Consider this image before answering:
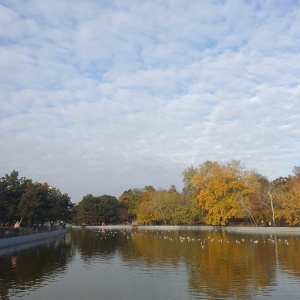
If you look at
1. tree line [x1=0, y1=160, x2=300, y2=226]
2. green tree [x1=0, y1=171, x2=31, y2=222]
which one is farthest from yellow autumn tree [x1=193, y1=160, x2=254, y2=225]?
green tree [x1=0, y1=171, x2=31, y2=222]

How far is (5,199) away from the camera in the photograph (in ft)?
136

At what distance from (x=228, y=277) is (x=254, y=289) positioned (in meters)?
2.47

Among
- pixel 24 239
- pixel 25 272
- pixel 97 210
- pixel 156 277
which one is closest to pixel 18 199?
pixel 24 239

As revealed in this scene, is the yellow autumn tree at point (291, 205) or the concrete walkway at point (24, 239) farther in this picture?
the yellow autumn tree at point (291, 205)

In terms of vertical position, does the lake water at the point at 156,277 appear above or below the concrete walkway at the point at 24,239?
below

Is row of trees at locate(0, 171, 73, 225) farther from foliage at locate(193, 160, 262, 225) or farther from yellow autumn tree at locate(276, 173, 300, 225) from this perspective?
yellow autumn tree at locate(276, 173, 300, 225)

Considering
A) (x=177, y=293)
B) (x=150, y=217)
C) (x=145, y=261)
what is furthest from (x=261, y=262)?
(x=150, y=217)

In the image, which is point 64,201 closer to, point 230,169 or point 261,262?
point 230,169

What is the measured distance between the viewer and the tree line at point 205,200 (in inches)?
1674

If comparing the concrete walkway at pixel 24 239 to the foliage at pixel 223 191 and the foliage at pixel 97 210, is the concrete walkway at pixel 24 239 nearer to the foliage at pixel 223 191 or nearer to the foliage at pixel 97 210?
the foliage at pixel 223 191

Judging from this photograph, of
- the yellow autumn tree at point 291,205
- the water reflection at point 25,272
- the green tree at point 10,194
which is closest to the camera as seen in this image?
the water reflection at point 25,272

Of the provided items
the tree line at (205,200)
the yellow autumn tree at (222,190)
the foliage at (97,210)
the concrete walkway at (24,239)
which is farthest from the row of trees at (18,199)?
the foliage at (97,210)

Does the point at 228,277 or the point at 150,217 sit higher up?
the point at 150,217

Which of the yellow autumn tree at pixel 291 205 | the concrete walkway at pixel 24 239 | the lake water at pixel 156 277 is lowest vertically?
the lake water at pixel 156 277
